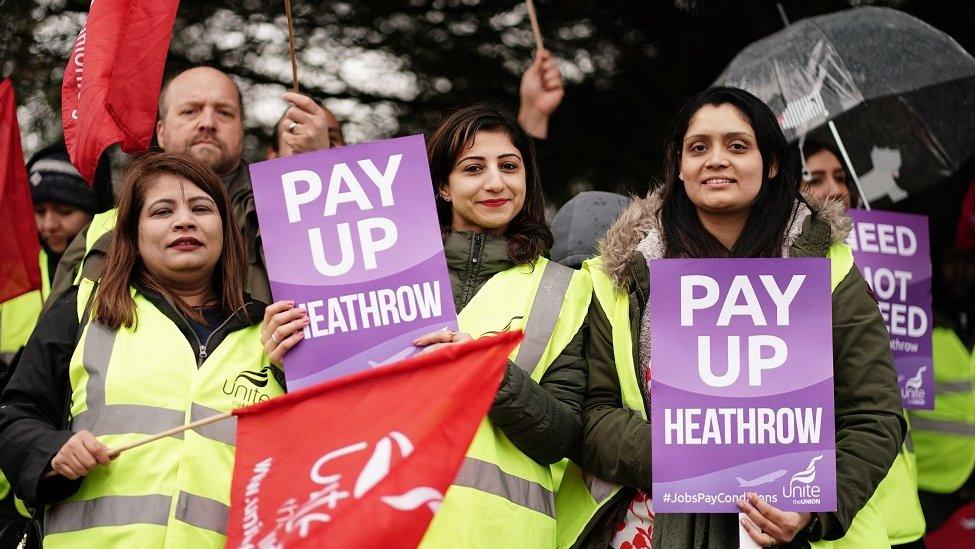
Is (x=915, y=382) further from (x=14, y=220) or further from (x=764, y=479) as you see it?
(x=14, y=220)

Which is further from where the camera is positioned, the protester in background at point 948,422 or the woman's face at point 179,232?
the protester in background at point 948,422

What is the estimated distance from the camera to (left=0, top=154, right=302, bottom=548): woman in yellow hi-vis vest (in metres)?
3.56

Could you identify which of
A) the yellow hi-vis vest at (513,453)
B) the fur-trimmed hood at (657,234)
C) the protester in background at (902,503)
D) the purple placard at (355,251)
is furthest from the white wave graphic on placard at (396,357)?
the protester in background at (902,503)

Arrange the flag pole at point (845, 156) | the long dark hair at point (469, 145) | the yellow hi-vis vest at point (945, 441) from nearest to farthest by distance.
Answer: the long dark hair at point (469, 145) < the flag pole at point (845, 156) < the yellow hi-vis vest at point (945, 441)

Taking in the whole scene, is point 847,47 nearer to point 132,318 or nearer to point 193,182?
point 193,182

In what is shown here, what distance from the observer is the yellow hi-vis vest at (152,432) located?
3.56 metres

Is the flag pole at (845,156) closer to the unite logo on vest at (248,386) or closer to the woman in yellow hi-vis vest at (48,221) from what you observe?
the unite logo on vest at (248,386)

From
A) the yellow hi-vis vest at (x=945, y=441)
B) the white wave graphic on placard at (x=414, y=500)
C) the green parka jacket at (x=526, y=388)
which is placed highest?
the green parka jacket at (x=526, y=388)

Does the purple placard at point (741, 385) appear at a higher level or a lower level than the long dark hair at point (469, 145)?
lower

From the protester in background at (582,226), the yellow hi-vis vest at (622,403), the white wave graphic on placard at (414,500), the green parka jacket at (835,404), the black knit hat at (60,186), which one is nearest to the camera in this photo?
the white wave graphic on placard at (414,500)

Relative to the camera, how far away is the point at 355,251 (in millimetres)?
3684

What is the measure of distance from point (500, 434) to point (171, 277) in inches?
41.0

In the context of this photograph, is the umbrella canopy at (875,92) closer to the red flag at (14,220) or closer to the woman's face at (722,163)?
the woman's face at (722,163)

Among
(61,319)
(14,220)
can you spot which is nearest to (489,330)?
(61,319)
